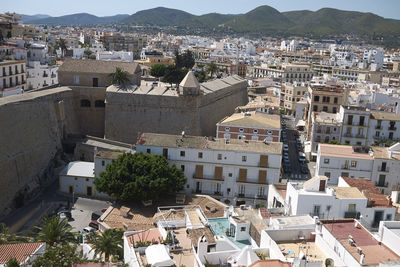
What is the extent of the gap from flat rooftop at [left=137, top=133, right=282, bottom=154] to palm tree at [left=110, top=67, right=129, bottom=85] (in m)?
11.8

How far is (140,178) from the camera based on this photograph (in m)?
26.4

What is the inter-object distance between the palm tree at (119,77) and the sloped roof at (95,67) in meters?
1.30

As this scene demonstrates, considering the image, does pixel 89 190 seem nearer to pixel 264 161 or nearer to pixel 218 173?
pixel 218 173

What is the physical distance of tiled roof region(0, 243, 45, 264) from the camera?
1499 centimetres

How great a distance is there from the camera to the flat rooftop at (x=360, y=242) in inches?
530

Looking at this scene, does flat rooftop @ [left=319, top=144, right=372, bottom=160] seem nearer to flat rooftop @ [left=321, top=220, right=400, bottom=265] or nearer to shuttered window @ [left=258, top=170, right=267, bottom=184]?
shuttered window @ [left=258, top=170, right=267, bottom=184]

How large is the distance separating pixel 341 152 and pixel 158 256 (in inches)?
761

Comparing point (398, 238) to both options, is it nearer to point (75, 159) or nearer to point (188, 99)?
point (188, 99)

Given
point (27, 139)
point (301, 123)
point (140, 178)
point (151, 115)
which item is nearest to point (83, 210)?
point (140, 178)

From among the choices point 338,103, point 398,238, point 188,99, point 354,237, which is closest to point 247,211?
point 354,237

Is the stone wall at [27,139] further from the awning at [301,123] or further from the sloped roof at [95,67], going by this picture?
the awning at [301,123]

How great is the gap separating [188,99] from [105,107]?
7.82 meters

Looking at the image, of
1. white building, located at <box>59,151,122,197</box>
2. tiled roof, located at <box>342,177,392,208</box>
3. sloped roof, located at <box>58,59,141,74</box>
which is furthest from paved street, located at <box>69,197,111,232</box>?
tiled roof, located at <box>342,177,392,208</box>

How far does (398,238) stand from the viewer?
13.9 meters
